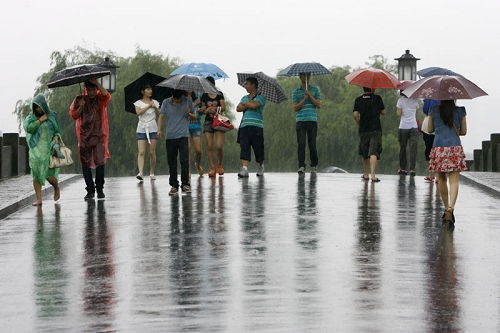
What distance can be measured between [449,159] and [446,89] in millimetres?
822

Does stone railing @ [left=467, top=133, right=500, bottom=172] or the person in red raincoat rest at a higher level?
the person in red raincoat

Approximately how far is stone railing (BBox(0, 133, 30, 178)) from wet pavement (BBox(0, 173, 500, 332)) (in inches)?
343

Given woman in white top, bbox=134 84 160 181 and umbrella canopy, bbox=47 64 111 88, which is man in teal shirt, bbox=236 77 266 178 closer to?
woman in white top, bbox=134 84 160 181

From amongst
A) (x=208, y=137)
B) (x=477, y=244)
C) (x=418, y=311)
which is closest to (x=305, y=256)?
(x=477, y=244)

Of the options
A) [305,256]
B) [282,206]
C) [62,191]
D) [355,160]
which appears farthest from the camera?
[355,160]

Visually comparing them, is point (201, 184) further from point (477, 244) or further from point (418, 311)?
point (418, 311)

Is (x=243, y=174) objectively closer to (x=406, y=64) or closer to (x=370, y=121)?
(x=370, y=121)

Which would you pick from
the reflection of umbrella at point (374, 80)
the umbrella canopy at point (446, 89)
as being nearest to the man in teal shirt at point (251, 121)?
the reflection of umbrella at point (374, 80)

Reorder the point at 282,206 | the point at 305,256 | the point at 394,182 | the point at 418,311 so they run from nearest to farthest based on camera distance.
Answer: the point at 418,311
the point at 305,256
the point at 282,206
the point at 394,182

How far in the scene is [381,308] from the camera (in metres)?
7.54

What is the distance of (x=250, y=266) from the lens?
9.51 m

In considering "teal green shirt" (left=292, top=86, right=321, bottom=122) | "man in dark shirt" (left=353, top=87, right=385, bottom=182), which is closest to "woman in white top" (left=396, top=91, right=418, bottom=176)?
"teal green shirt" (left=292, top=86, right=321, bottom=122)

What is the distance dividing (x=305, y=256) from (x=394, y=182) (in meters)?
11.6

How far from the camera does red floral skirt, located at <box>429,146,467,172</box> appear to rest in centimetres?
1345
